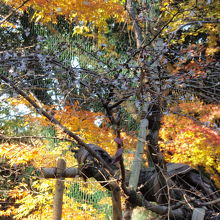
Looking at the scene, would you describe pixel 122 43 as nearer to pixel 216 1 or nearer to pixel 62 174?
pixel 216 1

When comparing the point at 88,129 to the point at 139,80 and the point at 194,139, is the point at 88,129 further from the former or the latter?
the point at 139,80

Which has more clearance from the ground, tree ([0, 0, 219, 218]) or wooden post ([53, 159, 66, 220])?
tree ([0, 0, 219, 218])

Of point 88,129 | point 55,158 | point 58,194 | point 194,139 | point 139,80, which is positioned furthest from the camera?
point 194,139

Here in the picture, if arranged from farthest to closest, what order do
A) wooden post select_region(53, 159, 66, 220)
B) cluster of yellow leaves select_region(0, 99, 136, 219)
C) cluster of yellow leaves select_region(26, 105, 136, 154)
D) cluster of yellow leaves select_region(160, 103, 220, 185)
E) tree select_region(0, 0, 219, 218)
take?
cluster of yellow leaves select_region(160, 103, 220, 185) → cluster of yellow leaves select_region(26, 105, 136, 154) → cluster of yellow leaves select_region(0, 99, 136, 219) → wooden post select_region(53, 159, 66, 220) → tree select_region(0, 0, 219, 218)

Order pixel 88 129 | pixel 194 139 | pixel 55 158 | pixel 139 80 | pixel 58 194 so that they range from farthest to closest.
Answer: pixel 194 139
pixel 88 129
pixel 55 158
pixel 58 194
pixel 139 80

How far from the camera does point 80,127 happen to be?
5273mm

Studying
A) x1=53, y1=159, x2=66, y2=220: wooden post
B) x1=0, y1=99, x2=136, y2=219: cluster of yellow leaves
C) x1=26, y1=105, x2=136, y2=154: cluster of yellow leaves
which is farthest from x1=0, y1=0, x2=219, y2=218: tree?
x1=26, y1=105, x2=136, y2=154: cluster of yellow leaves

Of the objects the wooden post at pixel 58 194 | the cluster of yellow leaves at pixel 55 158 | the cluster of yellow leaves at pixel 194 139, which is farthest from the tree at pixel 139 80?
the cluster of yellow leaves at pixel 194 139

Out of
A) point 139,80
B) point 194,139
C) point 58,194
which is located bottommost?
point 58,194

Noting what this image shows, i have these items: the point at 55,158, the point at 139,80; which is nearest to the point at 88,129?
the point at 55,158

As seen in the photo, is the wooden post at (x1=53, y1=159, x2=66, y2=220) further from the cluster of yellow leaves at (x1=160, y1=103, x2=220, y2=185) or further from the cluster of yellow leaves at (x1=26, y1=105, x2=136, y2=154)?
the cluster of yellow leaves at (x1=160, y1=103, x2=220, y2=185)

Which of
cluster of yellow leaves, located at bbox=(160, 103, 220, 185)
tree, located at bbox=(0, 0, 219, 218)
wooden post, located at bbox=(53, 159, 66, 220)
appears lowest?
wooden post, located at bbox=(53, 159, 66, 220)

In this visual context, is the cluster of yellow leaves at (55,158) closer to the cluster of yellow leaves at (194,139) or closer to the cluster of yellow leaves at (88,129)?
the cluster of yellow leaves at (88,129)

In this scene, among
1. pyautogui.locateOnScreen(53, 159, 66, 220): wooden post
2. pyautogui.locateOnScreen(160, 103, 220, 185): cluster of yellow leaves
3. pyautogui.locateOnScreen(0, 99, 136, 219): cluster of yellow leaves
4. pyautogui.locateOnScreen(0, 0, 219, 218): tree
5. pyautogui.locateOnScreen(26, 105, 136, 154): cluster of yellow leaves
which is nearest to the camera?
pyautogui.locateOnScreen(0, 0, 219, 218): tree
